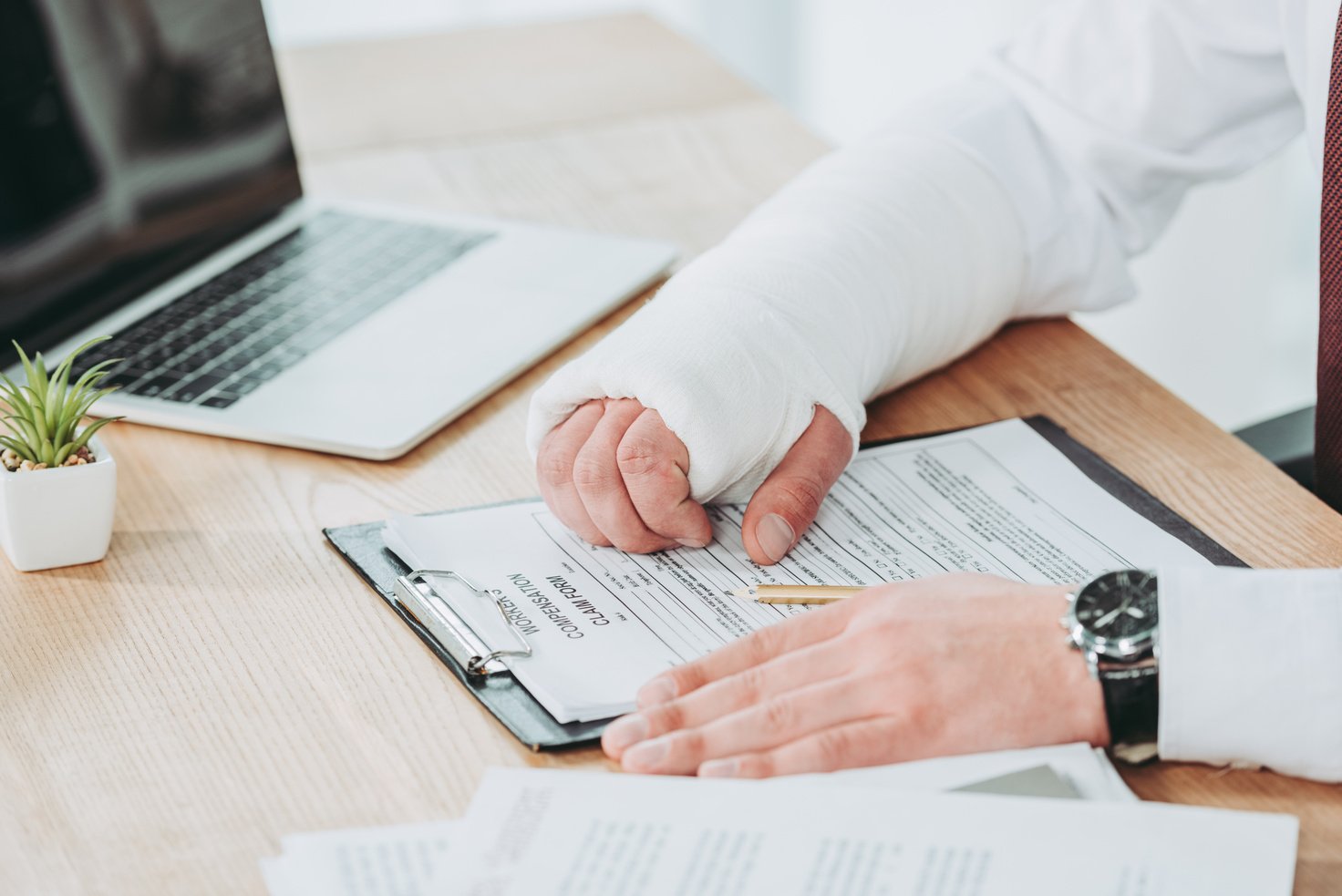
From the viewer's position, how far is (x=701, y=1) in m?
2.74

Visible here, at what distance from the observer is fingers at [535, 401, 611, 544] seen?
683 mm

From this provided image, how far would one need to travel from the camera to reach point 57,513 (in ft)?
2.22

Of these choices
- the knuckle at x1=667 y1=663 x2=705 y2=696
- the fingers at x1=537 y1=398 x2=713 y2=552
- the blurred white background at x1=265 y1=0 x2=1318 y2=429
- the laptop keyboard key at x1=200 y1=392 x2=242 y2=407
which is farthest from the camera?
the blurred white background at x1=265 y1=0 x2=1318 y2=429

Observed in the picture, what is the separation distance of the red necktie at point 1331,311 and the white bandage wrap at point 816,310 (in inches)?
7.3

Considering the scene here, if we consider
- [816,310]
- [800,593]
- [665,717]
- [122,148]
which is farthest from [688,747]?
[122,148]

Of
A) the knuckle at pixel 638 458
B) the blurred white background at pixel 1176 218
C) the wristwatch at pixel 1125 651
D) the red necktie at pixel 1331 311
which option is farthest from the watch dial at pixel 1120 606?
the blurred white background at pixel 1176 218

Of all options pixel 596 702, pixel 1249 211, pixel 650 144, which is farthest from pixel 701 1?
pixel 596 702

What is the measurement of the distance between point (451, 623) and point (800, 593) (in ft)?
0.52

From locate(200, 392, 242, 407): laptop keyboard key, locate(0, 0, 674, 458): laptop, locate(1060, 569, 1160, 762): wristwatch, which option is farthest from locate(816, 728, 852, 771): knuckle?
locate(200, 392, 242, 407): laptop keyboard key

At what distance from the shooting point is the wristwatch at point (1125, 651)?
53 cm

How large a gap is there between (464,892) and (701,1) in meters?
2.51

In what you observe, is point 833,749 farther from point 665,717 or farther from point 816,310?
point 816,310

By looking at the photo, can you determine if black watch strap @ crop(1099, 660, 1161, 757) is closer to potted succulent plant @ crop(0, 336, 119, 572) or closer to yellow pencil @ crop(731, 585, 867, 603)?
yellow pencil @ crop(731, 585, 867, 603)

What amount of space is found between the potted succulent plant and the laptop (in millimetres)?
132
